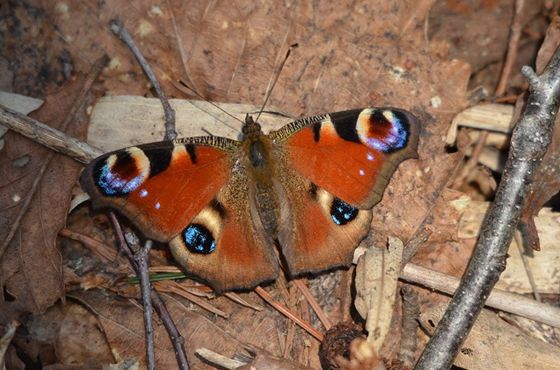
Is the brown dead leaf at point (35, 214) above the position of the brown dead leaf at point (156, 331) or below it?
above

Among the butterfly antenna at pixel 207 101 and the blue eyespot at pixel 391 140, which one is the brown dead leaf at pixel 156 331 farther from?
the blue eyespot at pixel 391 140

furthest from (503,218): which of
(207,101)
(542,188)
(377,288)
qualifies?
(207,101)

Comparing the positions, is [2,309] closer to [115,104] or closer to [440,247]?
[115,104]

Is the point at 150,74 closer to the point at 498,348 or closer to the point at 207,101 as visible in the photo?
the point at 207,101

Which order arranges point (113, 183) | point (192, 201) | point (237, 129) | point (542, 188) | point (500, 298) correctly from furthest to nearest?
1. point (237, 129)
2. point (542, 188)
3. point (500, 298)
4. point (192, 201)
5. point (113, 183)

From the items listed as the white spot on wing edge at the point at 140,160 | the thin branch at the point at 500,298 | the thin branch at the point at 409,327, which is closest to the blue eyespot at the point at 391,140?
the thin branch at the point at 500,298

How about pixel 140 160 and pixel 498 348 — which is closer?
pixel 140 160
